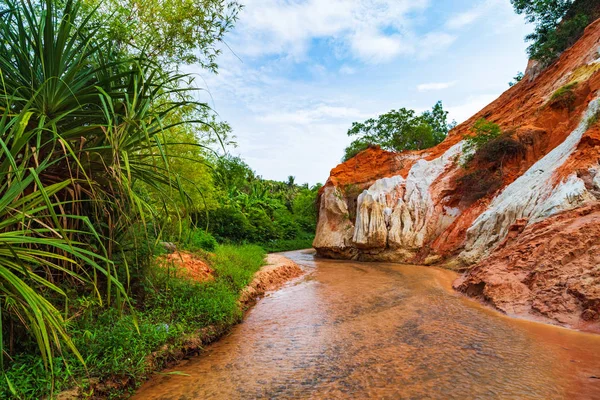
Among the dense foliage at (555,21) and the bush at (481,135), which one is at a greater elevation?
the dense foliage at (555,21)

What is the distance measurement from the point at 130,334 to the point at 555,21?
24.6 metres

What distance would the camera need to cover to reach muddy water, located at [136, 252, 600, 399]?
8.94 ft

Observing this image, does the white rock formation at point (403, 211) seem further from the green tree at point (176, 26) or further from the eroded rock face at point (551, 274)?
the green tree at point (176, 26)

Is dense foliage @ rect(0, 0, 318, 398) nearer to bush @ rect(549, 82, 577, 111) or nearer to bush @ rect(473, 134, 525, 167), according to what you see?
bush @ rect(473, 134, 525, 167)

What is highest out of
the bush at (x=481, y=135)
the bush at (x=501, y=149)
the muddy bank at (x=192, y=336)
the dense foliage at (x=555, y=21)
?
the dense foliage at (x=555, y=21)

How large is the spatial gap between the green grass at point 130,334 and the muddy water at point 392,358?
0.29m

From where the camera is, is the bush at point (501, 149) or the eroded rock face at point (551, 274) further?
the bush at point (501, 149)

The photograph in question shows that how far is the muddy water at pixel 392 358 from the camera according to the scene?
8.94 ft

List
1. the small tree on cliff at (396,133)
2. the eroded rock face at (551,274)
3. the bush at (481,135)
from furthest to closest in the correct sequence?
the small tree on cliff at (396,133) < the bush at (481,135) < the eroded rock face at (551,274)

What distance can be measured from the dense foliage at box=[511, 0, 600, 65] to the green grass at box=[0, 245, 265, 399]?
64.0 ft

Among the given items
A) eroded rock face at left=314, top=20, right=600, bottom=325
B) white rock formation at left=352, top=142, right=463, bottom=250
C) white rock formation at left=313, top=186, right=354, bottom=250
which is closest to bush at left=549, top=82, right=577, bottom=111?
eroded rock face at left=314, top=20, right=600, bottom=325

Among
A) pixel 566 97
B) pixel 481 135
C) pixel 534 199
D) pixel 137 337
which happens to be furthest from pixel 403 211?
pixel 137 337

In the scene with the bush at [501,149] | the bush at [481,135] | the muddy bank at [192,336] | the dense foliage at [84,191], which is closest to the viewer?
the dense foliage at [84,191]

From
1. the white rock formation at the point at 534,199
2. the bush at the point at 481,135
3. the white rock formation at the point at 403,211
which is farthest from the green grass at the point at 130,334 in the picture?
the bush at the point at 481,135
